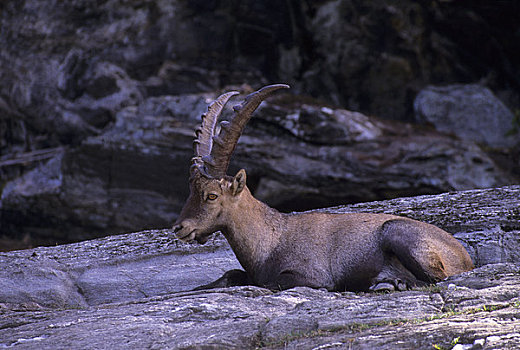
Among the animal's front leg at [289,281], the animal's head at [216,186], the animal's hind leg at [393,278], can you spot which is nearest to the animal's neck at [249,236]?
the animal's head at [216,186]

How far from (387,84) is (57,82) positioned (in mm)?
8999

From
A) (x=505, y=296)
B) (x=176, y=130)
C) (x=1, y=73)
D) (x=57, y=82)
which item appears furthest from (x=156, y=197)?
(x=505, y=296)

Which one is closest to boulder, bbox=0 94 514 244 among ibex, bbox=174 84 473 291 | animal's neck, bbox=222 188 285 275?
ibex, bbox=174 84 473 291

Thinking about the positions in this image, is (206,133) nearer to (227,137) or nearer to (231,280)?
(227,137)

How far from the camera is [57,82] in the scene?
18.3m

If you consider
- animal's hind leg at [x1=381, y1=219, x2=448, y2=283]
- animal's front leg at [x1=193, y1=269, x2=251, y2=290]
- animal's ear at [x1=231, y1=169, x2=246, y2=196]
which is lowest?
animal's front leg at [x1=193, y1=269, x2=251, y2=290]

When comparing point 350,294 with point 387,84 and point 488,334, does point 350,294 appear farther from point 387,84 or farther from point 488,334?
point 387,84

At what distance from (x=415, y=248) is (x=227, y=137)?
8.02 ft

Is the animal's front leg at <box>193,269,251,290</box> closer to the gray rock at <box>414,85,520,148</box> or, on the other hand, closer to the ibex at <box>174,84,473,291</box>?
the ibex at <box>174,84,473,291</box>

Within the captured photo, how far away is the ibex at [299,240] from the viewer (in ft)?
24.7

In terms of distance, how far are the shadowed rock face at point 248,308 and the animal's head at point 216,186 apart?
957 millimetres

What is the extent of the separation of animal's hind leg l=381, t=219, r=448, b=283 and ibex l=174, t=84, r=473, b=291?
11 mm

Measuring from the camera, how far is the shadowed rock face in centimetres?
517

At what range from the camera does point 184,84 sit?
1825 centimetres
